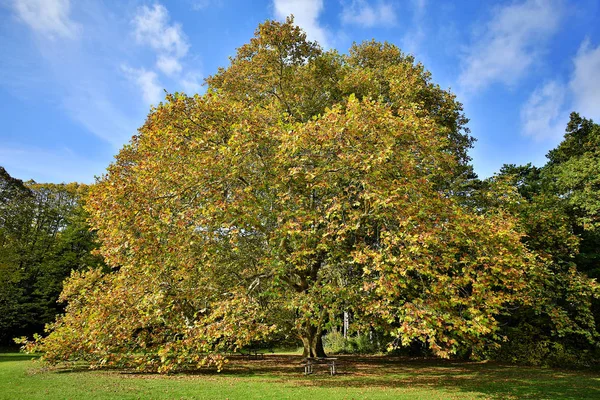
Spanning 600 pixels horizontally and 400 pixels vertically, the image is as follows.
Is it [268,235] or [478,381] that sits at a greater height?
[268,235]

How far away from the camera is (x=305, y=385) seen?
12.7 meters

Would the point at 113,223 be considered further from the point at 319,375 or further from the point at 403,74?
the point at 403,74

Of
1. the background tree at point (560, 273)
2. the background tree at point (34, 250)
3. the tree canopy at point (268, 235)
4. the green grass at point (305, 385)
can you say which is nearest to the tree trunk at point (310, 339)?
the green grass at point (305, 385)

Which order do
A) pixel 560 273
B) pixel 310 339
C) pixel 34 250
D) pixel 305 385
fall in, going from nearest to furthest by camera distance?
pixel 305 385 → pixel 310 339 → pixel 560 273 → pixel 34 250

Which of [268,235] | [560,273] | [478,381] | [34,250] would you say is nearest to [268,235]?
[268,235]

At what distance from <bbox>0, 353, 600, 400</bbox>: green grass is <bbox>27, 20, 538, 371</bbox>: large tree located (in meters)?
1.37

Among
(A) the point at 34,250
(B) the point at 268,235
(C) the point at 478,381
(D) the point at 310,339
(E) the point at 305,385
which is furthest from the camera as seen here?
(A) the point at 34,250

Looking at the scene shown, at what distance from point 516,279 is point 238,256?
9520 mm

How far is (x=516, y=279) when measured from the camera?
1145cm

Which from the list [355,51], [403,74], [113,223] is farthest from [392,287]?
[355,51]

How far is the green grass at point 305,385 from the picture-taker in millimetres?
10898

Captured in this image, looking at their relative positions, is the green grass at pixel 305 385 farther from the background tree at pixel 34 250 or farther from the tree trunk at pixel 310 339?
the background tree at pixel 34 250

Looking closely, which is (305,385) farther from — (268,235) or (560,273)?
(560,273)

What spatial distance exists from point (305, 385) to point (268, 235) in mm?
5685
